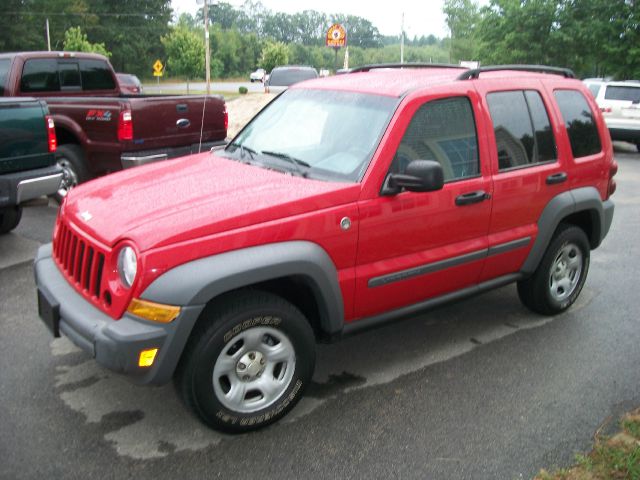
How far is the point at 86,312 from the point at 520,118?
297 centimetres

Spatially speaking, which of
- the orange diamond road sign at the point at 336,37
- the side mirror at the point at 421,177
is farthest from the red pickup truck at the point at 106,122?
the orange diamond road sign at the point at 336,37

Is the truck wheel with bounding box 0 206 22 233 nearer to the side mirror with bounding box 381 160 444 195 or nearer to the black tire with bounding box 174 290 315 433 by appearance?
the black tire with bounding box 174 290 315 433

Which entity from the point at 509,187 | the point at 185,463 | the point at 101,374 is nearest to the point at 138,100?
the point at 101,374

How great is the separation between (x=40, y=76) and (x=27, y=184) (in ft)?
11.0

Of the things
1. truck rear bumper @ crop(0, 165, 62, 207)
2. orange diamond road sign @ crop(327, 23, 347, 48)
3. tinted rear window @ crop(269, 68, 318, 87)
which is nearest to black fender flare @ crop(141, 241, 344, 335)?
truck rear bumper @ crop(0, 165, 62, 207)

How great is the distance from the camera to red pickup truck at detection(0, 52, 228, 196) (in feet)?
25.6

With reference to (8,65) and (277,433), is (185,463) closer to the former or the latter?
(277,433)

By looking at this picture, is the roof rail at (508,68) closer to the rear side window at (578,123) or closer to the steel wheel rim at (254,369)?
the rear side window at (578,123)

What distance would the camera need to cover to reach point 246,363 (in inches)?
129

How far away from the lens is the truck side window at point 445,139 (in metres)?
3.70

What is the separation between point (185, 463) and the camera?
10.2 ft

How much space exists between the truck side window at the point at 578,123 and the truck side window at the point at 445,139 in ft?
3.44

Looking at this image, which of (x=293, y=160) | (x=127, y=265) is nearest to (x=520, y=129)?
(x=293, y=160)

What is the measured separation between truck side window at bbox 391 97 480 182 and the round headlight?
1475 millimetres
